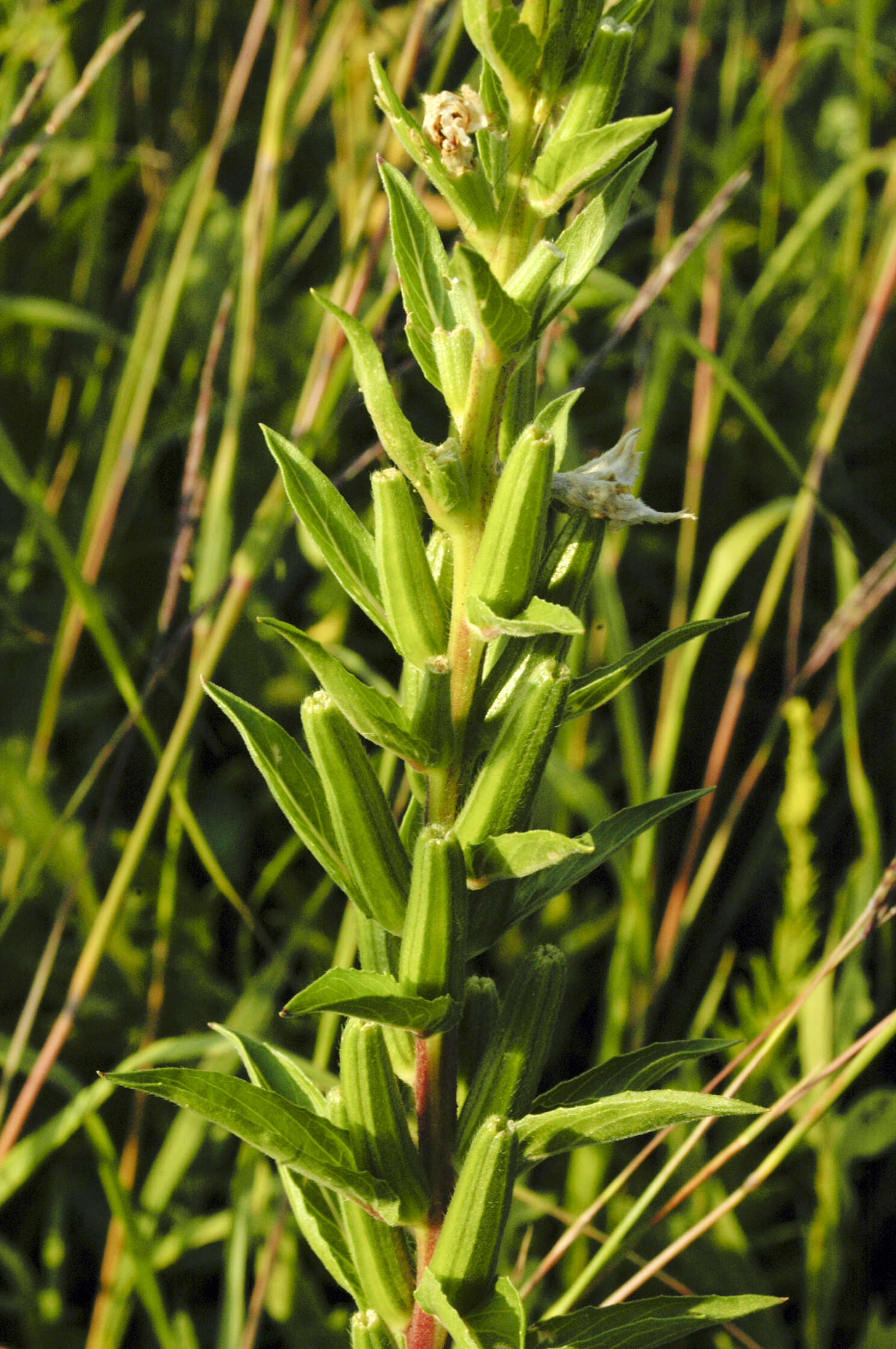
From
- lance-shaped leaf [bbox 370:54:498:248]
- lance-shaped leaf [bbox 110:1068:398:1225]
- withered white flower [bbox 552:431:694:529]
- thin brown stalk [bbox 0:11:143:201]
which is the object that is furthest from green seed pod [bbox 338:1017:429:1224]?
thin brown stalk [bbox 0:11:143:201]

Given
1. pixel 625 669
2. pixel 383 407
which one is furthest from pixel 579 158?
pixel 625 669

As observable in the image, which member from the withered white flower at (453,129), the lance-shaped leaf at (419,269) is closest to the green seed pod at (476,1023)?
the lance-shaped leaf at (419,269)

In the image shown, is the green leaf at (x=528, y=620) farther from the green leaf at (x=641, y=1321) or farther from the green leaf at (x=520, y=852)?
the green leaf at (x=641, y=1321)

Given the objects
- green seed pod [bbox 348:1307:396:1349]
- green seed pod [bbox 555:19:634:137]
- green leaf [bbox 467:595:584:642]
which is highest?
green seed pod [bbox 555:19:634:137]

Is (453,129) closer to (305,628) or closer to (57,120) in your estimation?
(57,120)

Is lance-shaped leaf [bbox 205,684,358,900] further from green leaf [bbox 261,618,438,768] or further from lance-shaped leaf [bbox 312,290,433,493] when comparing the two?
lance-shaped leaf [bbox 312,290,433,493]

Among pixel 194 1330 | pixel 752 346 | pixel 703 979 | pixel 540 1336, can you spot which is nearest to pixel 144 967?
pixel 194 1330
